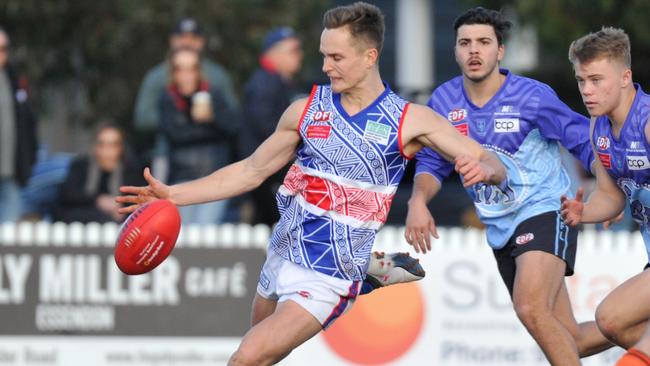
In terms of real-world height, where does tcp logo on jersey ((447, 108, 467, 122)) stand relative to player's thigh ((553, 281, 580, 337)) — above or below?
above

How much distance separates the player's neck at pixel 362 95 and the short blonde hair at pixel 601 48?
106 centimetres

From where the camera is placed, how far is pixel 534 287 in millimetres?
8461

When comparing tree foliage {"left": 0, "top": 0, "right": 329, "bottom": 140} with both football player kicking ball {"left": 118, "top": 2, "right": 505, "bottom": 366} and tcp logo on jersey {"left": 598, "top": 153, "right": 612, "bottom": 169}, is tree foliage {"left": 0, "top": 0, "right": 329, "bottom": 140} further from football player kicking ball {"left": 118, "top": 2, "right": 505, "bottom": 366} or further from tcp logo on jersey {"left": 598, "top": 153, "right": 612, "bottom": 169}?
tcp logo on jersey {"left": 598, "top": 153, "right": 612, "bottom": 169}

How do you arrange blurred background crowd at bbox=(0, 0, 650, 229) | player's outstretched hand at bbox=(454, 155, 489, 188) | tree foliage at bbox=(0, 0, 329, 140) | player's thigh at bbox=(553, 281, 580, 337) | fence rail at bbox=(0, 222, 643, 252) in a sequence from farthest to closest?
tree foliage at bbox=(0, 0, 329, 140) < blurred background crowd at bbox=(0, 0, 650, 229) < fence rail at bbox=(0, 222, 643, 252) < player's thigh at bbox=(553, 281, 580, 337) < player's outstretched hand at bbox=(454, 155, 489, 188)

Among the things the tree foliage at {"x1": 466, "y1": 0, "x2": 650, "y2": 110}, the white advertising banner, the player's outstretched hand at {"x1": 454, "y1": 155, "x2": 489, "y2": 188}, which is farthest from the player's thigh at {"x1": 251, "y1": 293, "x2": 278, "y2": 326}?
the tree foliage at {"x1": 466, "y1": 0, "x2": 650, "y2": 110}

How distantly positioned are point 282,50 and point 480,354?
295 centimetres

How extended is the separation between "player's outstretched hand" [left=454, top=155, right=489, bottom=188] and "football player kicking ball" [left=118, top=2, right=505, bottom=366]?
0.38 feet

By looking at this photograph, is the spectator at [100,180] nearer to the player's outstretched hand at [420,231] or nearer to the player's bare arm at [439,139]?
the player's outstretched hand at [420,231]

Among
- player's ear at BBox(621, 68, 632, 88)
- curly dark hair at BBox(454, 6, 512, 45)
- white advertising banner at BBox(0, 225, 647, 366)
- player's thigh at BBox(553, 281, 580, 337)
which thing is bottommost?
white advertising banner at BBox(0, 225, 647, 366)

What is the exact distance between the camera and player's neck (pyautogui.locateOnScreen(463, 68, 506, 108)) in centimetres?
873

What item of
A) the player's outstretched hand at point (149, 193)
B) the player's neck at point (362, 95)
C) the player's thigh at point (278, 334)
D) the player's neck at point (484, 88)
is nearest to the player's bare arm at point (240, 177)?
the player's outstretched hand at point (149, 193)

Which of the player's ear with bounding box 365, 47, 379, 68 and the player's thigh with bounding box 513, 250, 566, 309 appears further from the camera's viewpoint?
the player's thigh with bounding box 513, 250, 566, 309

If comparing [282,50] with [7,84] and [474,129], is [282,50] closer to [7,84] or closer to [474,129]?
[7,84]

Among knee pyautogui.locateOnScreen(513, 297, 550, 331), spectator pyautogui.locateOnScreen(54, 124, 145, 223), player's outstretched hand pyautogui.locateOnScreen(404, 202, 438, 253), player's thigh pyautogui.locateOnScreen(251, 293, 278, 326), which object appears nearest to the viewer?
player's outstretched hand pyautogui.locateOnScreen(404, 202, 438, 253)
